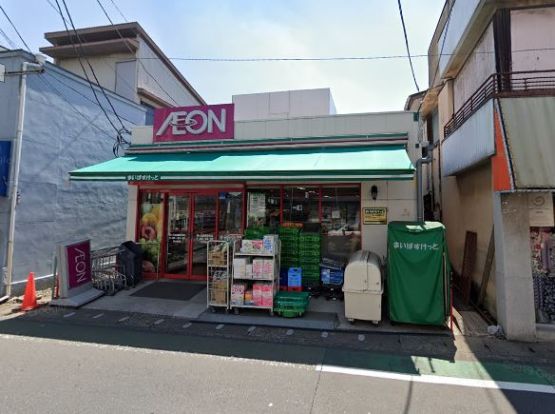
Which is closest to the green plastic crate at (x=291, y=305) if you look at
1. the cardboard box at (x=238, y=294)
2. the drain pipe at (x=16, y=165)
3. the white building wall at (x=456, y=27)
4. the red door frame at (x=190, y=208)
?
the cardboard box at (x=238, y=294)

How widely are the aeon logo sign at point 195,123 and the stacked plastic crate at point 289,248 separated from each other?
10.1 feet

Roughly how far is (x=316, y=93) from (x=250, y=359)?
11.3 meters

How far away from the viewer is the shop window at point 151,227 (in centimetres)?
973

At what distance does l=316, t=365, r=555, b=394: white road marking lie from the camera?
408 centimetres

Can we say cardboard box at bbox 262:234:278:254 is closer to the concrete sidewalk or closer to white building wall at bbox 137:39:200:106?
the concrete sidewalk

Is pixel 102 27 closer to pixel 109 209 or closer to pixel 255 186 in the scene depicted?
pixel 109 209

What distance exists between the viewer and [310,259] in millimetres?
8312

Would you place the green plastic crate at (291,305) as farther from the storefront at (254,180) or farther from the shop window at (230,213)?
the shop window at (230,213)

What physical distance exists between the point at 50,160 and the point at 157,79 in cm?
1012

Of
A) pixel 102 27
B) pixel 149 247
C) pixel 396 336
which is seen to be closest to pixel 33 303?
pixel 149 247

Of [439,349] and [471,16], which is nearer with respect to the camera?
[439,349]

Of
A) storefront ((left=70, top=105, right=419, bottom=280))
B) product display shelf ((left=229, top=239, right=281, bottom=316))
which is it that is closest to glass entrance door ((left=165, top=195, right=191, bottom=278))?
storefront ((left=70, top=105, right=419, bottom=280))

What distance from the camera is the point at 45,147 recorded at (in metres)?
9.18

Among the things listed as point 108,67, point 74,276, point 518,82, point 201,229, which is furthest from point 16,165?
point 518,82
